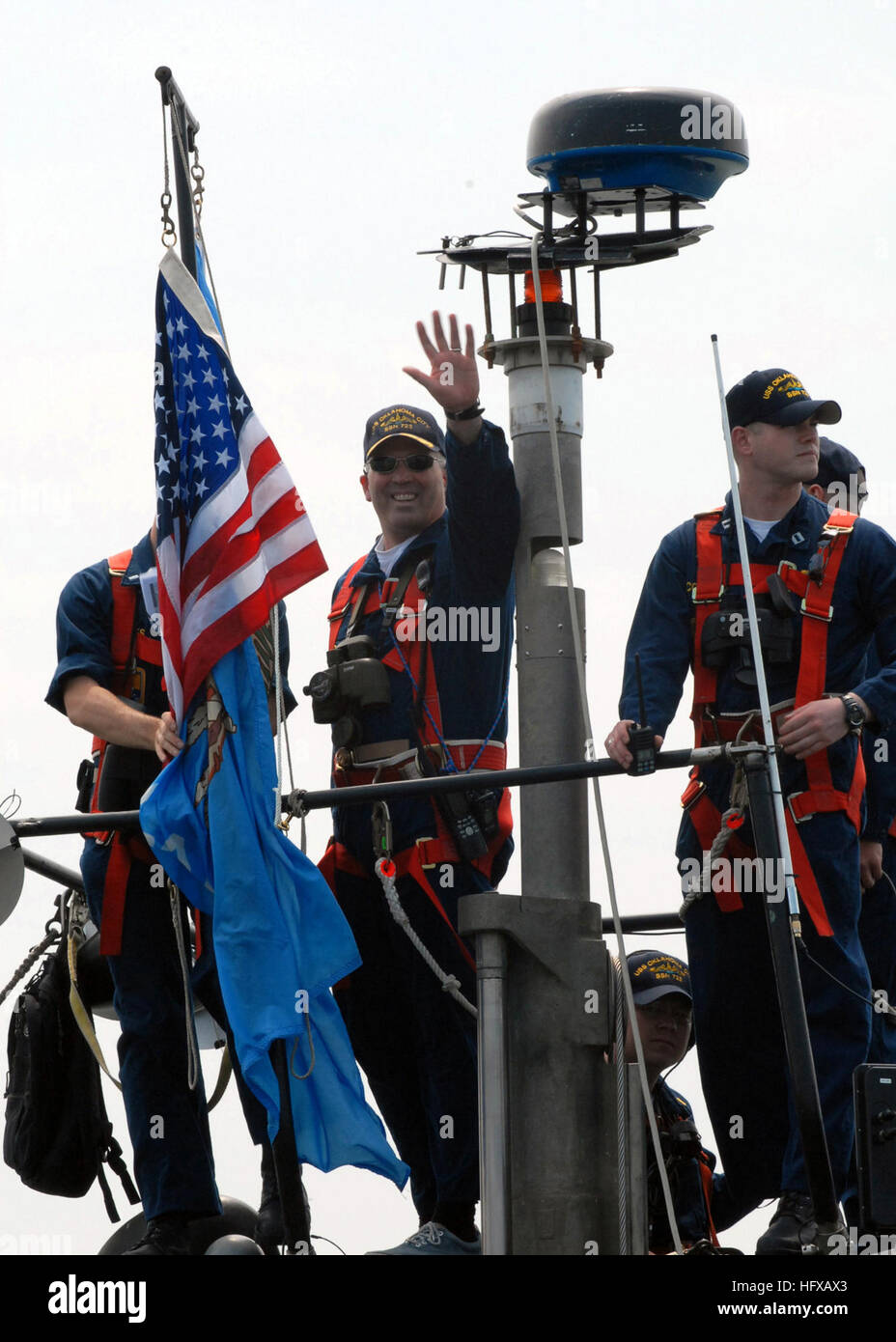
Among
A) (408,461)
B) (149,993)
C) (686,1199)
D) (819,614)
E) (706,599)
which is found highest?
(408,461)

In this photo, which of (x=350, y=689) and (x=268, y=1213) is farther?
(x=350, y=689)

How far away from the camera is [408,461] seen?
8266 mm

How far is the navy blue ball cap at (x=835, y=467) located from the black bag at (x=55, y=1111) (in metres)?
3.11

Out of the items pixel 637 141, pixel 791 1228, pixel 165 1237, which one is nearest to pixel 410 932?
pixel 165 1237

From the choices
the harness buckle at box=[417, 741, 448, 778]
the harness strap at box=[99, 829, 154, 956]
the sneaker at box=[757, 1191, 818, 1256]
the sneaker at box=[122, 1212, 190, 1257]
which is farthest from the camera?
the harness buckle at box=[417, 741, 448, 778]

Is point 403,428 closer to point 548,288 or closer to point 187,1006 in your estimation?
point 548,288

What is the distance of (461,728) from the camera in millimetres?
8031

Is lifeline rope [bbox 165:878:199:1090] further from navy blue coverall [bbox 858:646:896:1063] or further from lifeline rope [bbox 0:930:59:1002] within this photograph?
navy blue coverall [bbox 858:646:896:1063]

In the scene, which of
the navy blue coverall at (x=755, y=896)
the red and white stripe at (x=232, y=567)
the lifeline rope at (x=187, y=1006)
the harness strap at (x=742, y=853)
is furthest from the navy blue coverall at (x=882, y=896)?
the lifeline rope at (x=187, y=1006)

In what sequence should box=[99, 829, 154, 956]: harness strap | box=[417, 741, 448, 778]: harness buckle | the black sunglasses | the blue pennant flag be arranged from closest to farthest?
the blue pennant flag → box=[99, 829, 154, 956]: harness strap → box=[417, 741, 448, 778]: harness buckle → the black sunglasses

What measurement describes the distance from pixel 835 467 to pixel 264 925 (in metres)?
3.00

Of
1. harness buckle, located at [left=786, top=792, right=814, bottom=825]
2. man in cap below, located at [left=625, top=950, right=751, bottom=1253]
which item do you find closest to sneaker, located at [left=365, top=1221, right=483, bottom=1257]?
man in cap below, located at [left=625, top=950, right=751, bottom=1253]

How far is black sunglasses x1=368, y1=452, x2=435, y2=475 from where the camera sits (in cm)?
825

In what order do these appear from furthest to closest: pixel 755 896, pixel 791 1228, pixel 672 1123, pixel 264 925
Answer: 1. pixel 672 1123
2. pixel 755 896
3. pixel 264 925
4. pixel 791 1228
